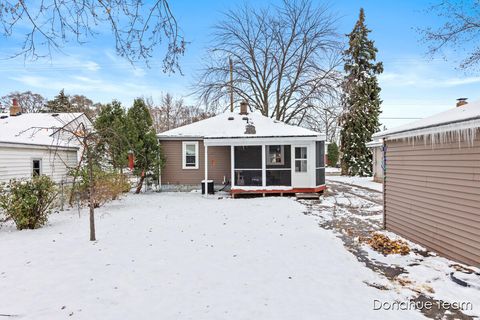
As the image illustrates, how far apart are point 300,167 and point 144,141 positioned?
8.18 m

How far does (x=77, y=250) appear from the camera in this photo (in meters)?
6.13

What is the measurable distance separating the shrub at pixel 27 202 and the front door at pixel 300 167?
32.5ft

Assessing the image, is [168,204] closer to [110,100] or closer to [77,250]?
[77,250]

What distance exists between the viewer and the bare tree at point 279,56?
22.3 m

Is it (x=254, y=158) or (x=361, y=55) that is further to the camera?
(x=361, y=55)

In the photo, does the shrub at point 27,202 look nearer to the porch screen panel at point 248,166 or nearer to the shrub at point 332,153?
the porch screen panel at point 248,166

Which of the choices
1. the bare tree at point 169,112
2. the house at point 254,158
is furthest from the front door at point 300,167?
the bare tree at point 169,112

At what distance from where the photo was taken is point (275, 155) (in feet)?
48.9

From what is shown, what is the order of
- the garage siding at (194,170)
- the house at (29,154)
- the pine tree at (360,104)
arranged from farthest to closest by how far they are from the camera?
1. the pine tree at (360,104)
2. the garage siding at (194,170)
3. the house at (29,154)

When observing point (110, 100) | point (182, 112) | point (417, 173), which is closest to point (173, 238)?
point (417, 173)

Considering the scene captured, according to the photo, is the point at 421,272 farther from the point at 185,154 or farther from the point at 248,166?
the point at 185,154

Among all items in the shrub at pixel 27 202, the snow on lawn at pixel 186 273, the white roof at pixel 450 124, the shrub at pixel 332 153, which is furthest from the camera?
the shrub at pixel 332 153

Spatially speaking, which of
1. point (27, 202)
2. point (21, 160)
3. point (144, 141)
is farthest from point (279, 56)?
point (27, 202)

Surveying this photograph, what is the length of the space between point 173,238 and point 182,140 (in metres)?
10.5
